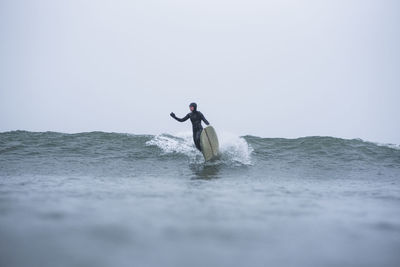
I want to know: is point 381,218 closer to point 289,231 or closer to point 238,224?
point 289,231

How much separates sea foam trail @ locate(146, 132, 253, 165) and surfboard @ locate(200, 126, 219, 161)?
0.42m

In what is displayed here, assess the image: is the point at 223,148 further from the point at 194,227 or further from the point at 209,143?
the point at 194,227

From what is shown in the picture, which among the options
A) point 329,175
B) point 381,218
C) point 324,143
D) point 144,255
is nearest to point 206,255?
point 144,255

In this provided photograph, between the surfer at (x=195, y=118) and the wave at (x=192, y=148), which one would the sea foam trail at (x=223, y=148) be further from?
the surfer at (x=195, y=118)

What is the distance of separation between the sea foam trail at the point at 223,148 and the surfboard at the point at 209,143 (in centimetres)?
42

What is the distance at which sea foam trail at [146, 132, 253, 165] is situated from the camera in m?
10.1

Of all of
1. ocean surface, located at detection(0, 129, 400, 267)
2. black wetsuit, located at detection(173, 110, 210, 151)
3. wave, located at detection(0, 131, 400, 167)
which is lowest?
ocean surface, located at detection(0, 129, 400, 267)

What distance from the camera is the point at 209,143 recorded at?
963 centimetres

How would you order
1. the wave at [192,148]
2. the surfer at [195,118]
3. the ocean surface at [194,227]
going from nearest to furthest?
the ocean surface at [194,227] < the surfer at [195,118] < the wave at [192,148]

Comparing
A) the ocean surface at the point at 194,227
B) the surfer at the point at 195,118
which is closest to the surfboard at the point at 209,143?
the surfer at the point at 195,118

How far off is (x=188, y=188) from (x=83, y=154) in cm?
735

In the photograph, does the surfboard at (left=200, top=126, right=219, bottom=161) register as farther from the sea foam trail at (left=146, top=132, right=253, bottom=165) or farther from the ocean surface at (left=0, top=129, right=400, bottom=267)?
the ocean surface at (left=0, top=129, right=400, bottom=267)

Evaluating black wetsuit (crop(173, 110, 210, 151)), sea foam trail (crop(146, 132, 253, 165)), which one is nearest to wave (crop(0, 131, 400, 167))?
sea foam trail (crop(146, 132, 253, 165))

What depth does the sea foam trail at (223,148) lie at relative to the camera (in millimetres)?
10114
